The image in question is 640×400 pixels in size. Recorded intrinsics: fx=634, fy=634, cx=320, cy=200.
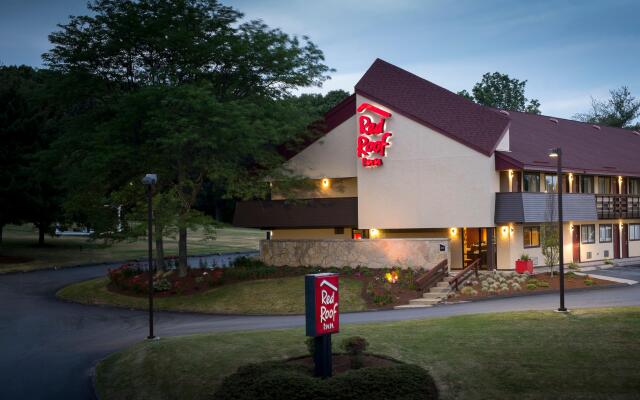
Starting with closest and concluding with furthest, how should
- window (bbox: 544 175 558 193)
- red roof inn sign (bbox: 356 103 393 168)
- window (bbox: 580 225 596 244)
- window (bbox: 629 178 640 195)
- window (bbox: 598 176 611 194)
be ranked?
red roof inn sign (bbox: 356 103 393 168) < window (bbox: 544 175 558 193) < window (bbox: 580 225 596 244) < window (bbox: 598 176 611 194) < window (bbox: 629 178 640 195)

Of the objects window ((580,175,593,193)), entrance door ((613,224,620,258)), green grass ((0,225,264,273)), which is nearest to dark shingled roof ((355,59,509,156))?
window ((580,175,593,193))

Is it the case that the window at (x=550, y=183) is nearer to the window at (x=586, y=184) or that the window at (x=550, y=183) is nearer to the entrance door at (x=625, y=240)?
→ the window at (x=586, y=184)

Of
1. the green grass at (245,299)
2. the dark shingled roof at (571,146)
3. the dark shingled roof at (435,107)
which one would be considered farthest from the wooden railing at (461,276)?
the dark shingled roof at (435,107)

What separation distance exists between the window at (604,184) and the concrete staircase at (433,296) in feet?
67.8

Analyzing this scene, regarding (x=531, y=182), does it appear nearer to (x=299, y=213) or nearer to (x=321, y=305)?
(x=299, y=213)

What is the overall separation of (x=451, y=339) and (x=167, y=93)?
68.9ft

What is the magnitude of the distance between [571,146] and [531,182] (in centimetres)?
867

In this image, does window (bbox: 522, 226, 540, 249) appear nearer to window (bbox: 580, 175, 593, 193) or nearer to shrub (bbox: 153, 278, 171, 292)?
window (bbox: 580, 175, 593, 193)

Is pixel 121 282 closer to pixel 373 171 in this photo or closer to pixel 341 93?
pixel 373 171

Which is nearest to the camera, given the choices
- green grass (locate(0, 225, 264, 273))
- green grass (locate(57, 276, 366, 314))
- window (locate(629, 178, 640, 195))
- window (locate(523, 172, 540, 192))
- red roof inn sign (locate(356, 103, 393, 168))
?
green grass (locate(57, 276, 366, 314))

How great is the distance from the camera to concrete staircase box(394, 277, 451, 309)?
97.7 ft

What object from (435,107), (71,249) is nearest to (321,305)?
(435,107)

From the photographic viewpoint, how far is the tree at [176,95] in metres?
32.8

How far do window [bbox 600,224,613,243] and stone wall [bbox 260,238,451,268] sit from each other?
18653 mm
